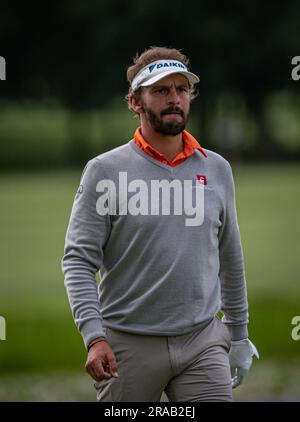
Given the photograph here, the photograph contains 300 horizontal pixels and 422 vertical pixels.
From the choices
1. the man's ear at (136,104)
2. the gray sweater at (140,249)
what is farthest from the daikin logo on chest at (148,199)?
the man's ear at (136,104)

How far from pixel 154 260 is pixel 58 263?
17.0 metres

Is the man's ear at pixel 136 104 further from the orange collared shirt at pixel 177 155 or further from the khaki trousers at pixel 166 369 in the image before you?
the khaki trousers at pixel 166 369

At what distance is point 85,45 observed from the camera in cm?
5412

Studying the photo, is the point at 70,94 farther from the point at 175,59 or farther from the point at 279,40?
the point at 175,59

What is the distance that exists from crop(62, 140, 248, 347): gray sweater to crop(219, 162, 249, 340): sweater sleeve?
0.20m

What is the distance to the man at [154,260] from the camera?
5.11 metres

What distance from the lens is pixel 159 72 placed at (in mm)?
5242

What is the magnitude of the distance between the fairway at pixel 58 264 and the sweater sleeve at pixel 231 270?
18.4ft

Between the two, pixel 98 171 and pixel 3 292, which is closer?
pixel 98 171

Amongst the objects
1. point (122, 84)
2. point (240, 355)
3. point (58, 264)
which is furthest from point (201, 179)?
point (122, 84)

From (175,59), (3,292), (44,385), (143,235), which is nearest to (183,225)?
(143,235)

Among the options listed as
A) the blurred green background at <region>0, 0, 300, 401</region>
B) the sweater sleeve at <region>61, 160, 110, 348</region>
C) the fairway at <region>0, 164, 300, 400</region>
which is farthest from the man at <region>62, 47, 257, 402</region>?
the blurred green background at <region>0, 0, 300, 401</region>

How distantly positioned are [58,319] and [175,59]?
9743mm

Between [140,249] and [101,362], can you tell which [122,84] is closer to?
[140,249]
